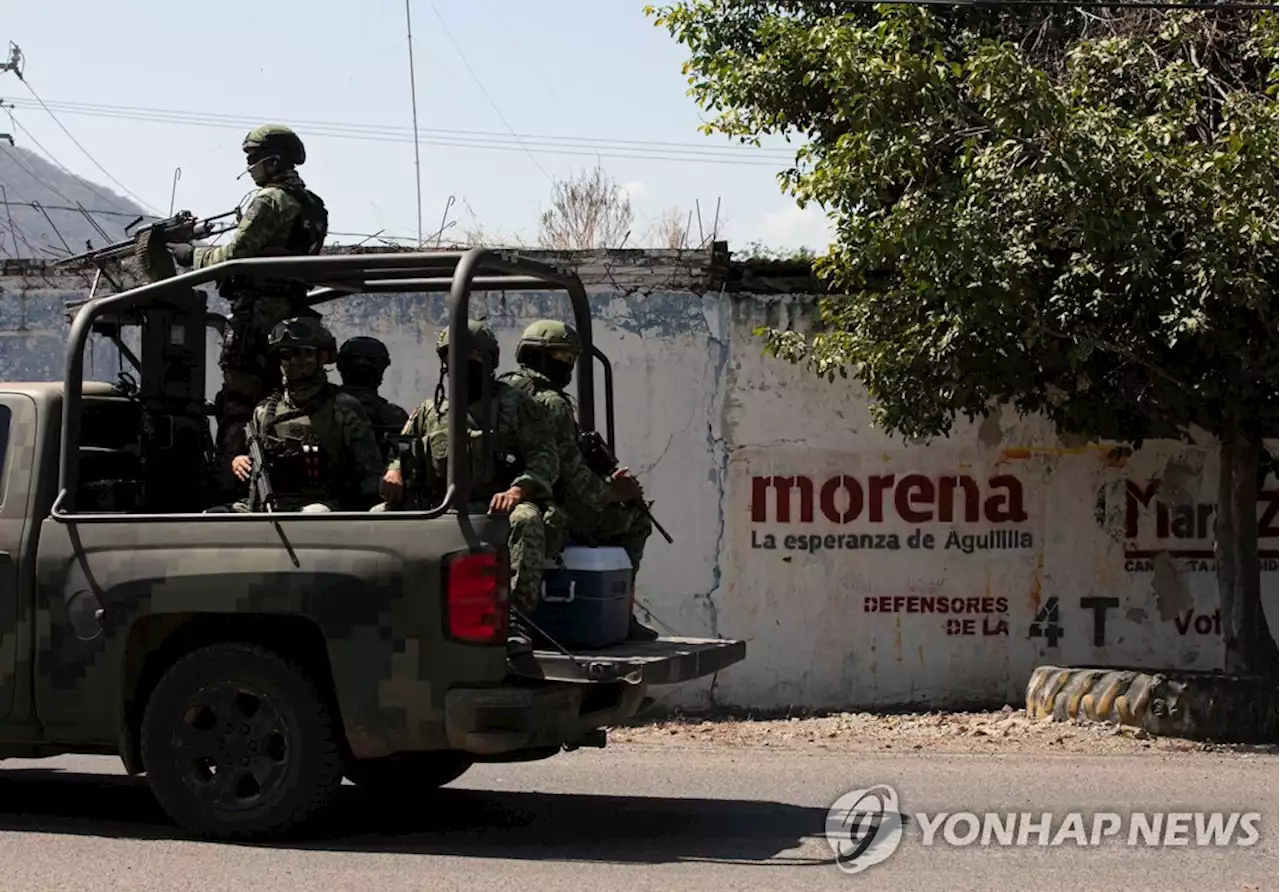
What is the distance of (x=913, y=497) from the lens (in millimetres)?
11789

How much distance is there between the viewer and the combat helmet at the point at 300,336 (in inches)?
266

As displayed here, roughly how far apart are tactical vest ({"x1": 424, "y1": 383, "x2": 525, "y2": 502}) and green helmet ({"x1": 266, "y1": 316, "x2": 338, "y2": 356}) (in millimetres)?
580

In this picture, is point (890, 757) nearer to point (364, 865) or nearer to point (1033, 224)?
point (1033, 224)

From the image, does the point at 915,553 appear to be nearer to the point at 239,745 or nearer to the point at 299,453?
the point at 299,453

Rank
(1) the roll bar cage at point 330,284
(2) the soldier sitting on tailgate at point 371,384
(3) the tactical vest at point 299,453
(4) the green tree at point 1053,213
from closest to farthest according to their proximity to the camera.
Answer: (1) the roll bar cage at point 330,284 < (3) the tactical vest at point 299,453 < (2) the soldier sitting on tailgate at point 371,384 < (4) the green tree at point 1053,213

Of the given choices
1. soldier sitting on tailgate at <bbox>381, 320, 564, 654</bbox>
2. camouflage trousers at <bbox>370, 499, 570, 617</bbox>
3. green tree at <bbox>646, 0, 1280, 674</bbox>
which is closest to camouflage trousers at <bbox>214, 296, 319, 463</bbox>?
soldier sitting on tailgate at <bbox>381, 320, 564, 654</bbox>

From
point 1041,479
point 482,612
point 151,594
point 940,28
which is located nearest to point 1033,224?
point 940,28

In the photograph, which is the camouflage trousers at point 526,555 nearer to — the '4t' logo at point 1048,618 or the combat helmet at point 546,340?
the combat helmet at point 546,340

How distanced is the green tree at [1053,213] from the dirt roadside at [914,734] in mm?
1192

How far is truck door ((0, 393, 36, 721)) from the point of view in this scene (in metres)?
6.27

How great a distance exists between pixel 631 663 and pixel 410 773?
Result: 171cm

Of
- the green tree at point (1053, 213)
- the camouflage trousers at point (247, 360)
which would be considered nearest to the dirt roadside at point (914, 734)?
the green tree at point (1053, 213)

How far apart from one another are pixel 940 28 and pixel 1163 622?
451 centimetres

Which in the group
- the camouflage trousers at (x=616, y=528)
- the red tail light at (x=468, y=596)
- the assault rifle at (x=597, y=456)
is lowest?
the red tail light at (x=468, y=596)
